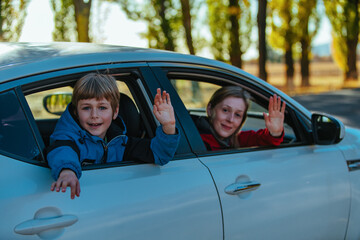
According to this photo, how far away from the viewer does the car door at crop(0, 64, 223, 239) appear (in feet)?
5.19

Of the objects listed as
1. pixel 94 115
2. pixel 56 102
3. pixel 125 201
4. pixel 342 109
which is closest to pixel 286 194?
pixel 125 201

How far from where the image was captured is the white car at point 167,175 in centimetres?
166

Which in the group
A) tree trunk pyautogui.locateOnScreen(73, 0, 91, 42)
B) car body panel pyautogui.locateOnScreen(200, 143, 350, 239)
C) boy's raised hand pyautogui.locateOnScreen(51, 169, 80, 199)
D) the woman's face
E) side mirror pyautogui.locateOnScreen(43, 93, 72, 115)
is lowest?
car body panel pyautogui.locateOnScreen(200, 143, 350, 239)

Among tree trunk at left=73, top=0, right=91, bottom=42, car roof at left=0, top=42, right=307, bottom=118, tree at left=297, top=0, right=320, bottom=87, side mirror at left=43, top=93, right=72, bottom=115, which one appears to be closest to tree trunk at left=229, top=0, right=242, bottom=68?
tree at left=297, top=0, right=320, bottom=87

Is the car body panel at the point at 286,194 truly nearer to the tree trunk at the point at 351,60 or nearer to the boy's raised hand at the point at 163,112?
the boy's raised hand at the point at 163,112

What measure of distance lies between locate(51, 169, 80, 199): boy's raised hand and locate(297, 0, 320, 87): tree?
87.4 feet

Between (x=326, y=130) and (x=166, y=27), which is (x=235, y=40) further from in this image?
(x=326, y=130)

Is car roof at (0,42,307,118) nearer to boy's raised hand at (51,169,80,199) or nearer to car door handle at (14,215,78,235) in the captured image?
boy's raised hand at (51,169,80,199)

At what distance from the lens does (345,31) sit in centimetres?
2917

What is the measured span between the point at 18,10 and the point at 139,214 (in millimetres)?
12289

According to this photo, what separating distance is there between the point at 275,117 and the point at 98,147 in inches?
43.5

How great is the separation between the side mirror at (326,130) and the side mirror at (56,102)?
2.05m

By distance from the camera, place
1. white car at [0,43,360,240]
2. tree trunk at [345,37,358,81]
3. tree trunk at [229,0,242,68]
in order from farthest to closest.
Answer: tree trunk at [345,37,358,81] < tree trunk at [229,0,242,68] < white car at [0,43,360,240]

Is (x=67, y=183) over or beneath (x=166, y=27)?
beneath
